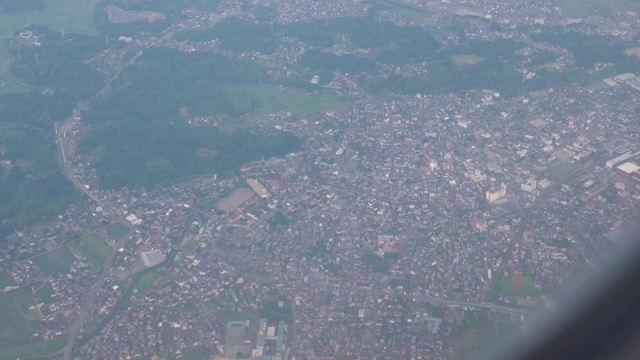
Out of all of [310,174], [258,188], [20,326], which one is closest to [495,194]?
[310,174]

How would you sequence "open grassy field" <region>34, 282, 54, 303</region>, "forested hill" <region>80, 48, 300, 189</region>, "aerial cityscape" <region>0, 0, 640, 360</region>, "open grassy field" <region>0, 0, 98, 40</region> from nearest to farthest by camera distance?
1. "aerial cityscape" <region>0, 0, 640, 360</region>
2. "open grassy field" <region>34, 282, 54, 303</region>
3. "forested hill" <region>80, 48, 300, 189</region>
4. "open grassy field" <region>0, 0, 98, 40</region>

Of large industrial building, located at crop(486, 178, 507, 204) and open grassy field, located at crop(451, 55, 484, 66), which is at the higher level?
large industrial building, located at crop(486, 178, 507, 204)

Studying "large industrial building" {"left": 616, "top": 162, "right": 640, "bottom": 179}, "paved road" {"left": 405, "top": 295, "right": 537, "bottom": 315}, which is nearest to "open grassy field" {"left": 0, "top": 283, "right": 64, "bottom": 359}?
"paved road" {"left": 405, "top": 295, "right": 537, "bottom": 315}

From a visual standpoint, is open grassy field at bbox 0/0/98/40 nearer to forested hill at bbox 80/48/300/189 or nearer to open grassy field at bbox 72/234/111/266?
forested hill at bbox 80/48/300/189

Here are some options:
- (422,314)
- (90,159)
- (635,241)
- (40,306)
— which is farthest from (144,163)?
(635,241)

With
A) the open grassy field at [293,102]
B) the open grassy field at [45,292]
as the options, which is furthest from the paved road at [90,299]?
the open grassy field at [293,102]

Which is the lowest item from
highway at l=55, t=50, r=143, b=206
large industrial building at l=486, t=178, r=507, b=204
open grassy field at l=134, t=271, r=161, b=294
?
highway at l=55, t=50, r=143, b=206
